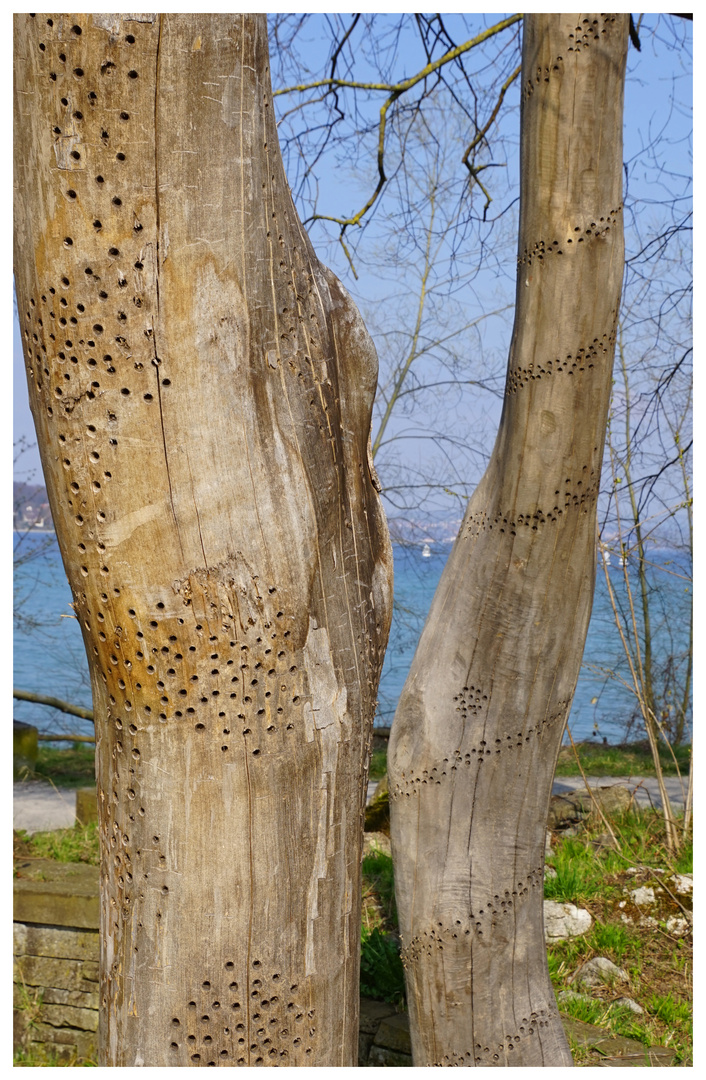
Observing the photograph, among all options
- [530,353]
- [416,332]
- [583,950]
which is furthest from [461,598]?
[416,332]

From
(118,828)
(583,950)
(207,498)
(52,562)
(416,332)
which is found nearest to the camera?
(207,498)

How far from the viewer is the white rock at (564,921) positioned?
4.04m

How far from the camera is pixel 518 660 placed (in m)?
2.54

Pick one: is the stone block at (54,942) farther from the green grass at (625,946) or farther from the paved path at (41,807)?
the green grass at (625,946)

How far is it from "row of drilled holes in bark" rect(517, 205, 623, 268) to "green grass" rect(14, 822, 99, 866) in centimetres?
414

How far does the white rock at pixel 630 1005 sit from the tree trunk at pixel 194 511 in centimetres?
260

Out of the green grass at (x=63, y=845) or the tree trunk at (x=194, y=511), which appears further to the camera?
the green grass at (x=63, y=845)

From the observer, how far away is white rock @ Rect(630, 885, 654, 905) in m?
4.27

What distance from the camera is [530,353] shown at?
242cm

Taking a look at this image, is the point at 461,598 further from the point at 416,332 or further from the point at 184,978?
the point at 416,332

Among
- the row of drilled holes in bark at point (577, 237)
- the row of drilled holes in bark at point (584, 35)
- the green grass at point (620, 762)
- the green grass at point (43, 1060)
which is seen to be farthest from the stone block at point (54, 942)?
the row of drilled holes in bark at point (584, 35)

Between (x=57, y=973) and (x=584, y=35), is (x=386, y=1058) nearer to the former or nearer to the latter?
(x=57, y=973)

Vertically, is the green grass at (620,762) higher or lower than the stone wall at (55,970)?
higher

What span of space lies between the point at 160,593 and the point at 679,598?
739 cm
